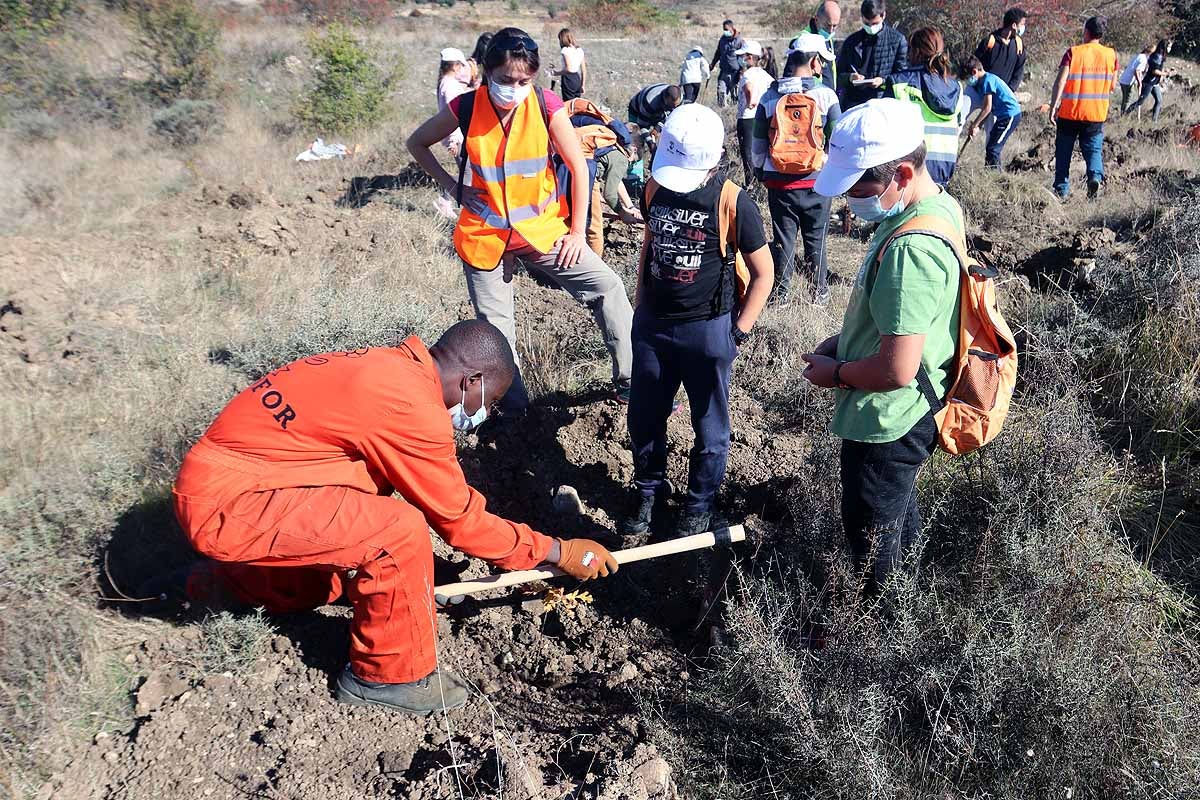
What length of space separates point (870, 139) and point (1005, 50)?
8101 mm

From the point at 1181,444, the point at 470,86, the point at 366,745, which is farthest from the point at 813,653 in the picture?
the point at 470,86

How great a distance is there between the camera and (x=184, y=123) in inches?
450

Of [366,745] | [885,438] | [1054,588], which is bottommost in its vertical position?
[366,745]

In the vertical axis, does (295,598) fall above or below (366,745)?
above

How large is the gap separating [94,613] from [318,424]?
143 cm

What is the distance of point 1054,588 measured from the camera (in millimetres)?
2848

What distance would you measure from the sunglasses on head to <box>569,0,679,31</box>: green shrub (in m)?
30.2

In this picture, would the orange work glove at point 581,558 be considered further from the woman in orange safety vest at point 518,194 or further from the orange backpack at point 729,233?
the woman in orange safety vest at point 518,194

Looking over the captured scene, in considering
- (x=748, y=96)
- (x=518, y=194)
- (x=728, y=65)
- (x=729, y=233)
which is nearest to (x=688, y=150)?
(x=729, y=233)

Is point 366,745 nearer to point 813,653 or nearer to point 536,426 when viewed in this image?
point 813,653

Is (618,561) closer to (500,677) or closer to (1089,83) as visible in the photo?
(500,677)

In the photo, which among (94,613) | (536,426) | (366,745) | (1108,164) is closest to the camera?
(366,745)

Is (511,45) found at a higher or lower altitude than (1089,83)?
higher

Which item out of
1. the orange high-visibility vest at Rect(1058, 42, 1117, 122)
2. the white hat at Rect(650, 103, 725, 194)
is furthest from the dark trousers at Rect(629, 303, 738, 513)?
the orange high-visibility vest at Rect(1058, 42, 1117, 122)
